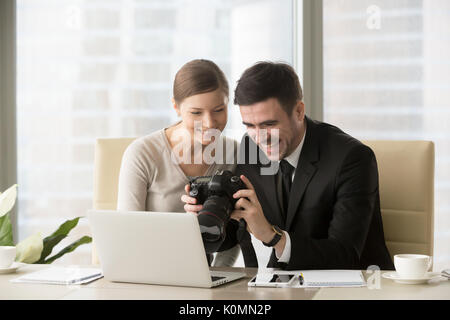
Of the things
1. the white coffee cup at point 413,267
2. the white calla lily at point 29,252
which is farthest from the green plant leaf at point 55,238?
the white coffee cup at point 413,267

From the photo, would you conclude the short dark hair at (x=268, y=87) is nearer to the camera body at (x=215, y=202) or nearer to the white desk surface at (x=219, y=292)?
the camera body at (x=215, y=202)

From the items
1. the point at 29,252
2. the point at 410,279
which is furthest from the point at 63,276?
the point at 410,279

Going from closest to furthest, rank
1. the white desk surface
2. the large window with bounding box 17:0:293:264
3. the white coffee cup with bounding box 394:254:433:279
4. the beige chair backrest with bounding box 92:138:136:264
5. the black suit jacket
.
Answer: the white desk surface
the white coffee cup with bounding box 394:254:433:279
the black suit jacket
the beige chair backrest with bounding box 92:138:136:264
the large window with bounding box 17:0:293:264

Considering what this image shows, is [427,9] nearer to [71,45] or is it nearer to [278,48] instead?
[278,48]


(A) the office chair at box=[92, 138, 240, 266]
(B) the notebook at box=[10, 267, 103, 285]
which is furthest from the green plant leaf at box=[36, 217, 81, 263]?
(B) the notebook at box=[10, 267, 103, 285]

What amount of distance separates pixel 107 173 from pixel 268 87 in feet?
2.35

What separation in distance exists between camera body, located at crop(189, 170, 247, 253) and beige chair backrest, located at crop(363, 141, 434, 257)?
637 millimetres

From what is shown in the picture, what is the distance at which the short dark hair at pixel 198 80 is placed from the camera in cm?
179

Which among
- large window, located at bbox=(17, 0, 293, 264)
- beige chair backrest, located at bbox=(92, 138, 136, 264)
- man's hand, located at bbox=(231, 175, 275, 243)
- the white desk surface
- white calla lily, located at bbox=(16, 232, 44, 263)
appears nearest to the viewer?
the white desk surface

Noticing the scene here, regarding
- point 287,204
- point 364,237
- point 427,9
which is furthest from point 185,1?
point 364,237

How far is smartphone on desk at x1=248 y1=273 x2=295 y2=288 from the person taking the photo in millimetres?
1258

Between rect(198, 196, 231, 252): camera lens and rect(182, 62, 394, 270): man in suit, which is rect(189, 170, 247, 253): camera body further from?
rect(182, 62, 394, 270): man in suit

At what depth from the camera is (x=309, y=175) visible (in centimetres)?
171

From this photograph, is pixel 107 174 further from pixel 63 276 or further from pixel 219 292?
pixel 219 292
